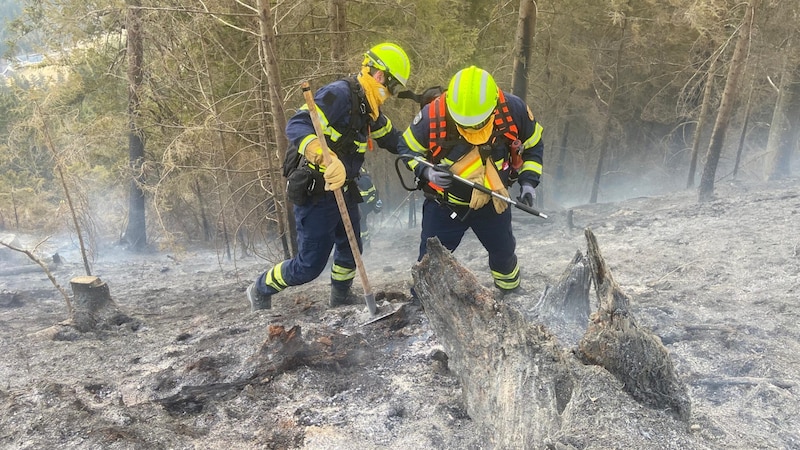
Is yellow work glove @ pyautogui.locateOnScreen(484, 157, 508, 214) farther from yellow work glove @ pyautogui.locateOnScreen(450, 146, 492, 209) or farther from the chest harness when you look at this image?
the chest harness

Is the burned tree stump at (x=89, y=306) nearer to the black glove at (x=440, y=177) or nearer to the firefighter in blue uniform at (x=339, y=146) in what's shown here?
the firefighter in blue uniform at (x=339, y=146)

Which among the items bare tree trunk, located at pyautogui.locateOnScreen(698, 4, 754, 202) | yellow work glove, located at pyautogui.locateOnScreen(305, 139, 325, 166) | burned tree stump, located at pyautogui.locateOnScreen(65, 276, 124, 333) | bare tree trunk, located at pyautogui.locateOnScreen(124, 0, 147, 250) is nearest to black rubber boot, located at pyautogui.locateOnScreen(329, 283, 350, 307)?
yellow work glove, located at pyautogui.locateOnScreen(305, 139, 325, 166)

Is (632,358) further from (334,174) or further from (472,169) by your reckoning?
(334,174)

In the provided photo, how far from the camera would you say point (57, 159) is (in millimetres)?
6406

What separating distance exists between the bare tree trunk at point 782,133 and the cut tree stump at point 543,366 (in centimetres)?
1262

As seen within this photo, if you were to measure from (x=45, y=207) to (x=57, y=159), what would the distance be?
37.3ft

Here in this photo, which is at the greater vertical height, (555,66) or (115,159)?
(555,66)

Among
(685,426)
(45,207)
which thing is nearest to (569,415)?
(685,426)

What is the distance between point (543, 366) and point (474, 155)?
201 cm

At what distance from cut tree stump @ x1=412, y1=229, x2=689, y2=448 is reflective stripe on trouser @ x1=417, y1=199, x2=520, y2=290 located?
1.44 meters

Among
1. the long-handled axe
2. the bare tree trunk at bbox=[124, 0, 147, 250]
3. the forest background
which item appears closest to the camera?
the long-handled axe

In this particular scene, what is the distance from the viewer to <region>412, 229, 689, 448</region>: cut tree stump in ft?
6.86

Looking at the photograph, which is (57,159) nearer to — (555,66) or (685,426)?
(685,426)

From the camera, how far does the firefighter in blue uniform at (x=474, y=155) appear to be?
11.4ft
